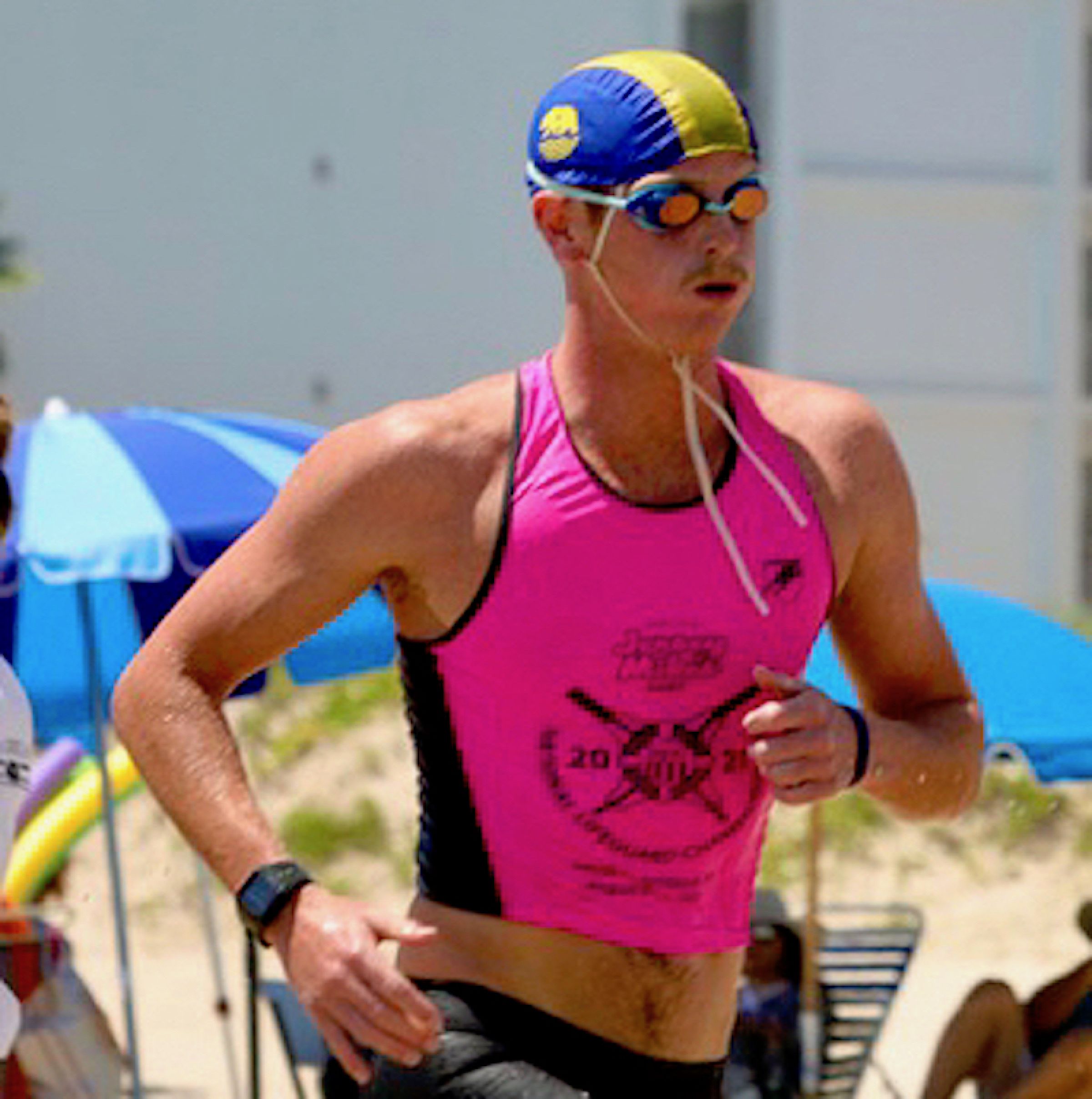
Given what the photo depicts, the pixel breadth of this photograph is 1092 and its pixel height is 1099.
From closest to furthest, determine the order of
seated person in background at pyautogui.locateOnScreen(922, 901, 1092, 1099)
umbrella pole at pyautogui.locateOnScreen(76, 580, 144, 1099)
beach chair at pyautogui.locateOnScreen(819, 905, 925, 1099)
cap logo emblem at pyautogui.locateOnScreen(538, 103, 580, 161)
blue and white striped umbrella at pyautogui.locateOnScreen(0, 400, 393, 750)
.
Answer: cap logo emblem at pyautogui.locateOnScreen(538, 103, 580, 161) → blue and white striped umbrella at pyautogui.locateOnScreen(0, 400, 393, 750) → umbrella pole at pyautogui.locateOnScreen(76, 580, 144, 1099) → seated person in background at pyautogui.locateOnScreen(922, 901, 1092, 1099) → beach chair at pyautogui.locateOnScreen(819, 905, 925, 1099)

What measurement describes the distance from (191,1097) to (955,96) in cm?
1874

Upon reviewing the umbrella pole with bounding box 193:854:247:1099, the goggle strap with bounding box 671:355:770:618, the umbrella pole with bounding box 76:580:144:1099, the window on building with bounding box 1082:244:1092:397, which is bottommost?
the window on building with bounding box 1082:244:1092:397

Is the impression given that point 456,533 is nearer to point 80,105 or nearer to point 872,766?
point 872,766

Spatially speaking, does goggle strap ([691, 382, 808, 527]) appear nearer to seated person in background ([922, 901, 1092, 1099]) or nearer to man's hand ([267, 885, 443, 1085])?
man's hand ([267, 885, 443, 1085])

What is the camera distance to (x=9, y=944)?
6.91 metres

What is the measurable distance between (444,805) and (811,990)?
4620 millimetres

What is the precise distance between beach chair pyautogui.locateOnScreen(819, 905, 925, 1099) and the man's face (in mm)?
4788

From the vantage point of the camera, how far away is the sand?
11.2 meters

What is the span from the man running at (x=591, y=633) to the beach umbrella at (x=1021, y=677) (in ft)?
9.87

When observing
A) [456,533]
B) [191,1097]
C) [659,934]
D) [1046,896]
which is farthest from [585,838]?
[1046,896]

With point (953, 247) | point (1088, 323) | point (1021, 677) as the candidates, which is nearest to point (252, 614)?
point (1021, 677)

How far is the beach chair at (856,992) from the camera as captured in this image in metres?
7.80

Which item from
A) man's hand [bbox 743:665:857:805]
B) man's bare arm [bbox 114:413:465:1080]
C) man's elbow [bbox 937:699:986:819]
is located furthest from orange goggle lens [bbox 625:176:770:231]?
man's elbow [bbox 937:699:986:819]

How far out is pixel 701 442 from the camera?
328cm
